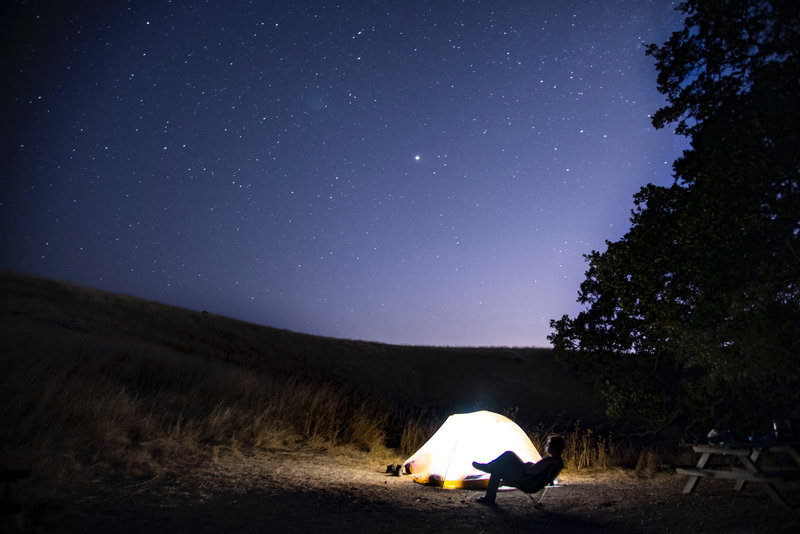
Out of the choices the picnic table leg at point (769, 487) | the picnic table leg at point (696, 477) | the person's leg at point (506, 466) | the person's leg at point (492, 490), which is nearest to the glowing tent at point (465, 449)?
the person's leg at point (492, 490)

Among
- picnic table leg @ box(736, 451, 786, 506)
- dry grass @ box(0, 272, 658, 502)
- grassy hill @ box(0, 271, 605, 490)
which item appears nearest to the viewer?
picnic table leg @ box(736, 451, 786, 506)

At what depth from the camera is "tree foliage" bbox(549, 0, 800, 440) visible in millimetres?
6848

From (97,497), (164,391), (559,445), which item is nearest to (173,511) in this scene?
(97,497)

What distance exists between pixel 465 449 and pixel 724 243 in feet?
18.4

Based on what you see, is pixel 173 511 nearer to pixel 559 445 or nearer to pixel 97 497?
pixel 97 497

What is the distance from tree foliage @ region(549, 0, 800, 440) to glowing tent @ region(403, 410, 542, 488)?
2.25 metres

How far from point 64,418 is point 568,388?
44.0m

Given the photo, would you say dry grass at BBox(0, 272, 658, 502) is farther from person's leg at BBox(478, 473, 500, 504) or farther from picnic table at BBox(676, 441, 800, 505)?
person's leg at BBox(478, 473, 500, 504)

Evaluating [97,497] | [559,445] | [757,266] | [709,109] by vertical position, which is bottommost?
[97,497]

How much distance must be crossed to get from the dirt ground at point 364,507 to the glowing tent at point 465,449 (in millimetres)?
361

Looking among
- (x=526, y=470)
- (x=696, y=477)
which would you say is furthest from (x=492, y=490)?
(x=696, y=477)

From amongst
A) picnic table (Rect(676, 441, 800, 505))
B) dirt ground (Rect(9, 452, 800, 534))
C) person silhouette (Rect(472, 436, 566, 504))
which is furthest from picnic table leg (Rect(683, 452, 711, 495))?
person silhouette (Rect(472, 436, 566, 504))

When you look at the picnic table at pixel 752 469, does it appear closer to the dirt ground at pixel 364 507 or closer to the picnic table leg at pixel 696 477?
the picnic table leg at pixel 696 477

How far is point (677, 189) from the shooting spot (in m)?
8.76
